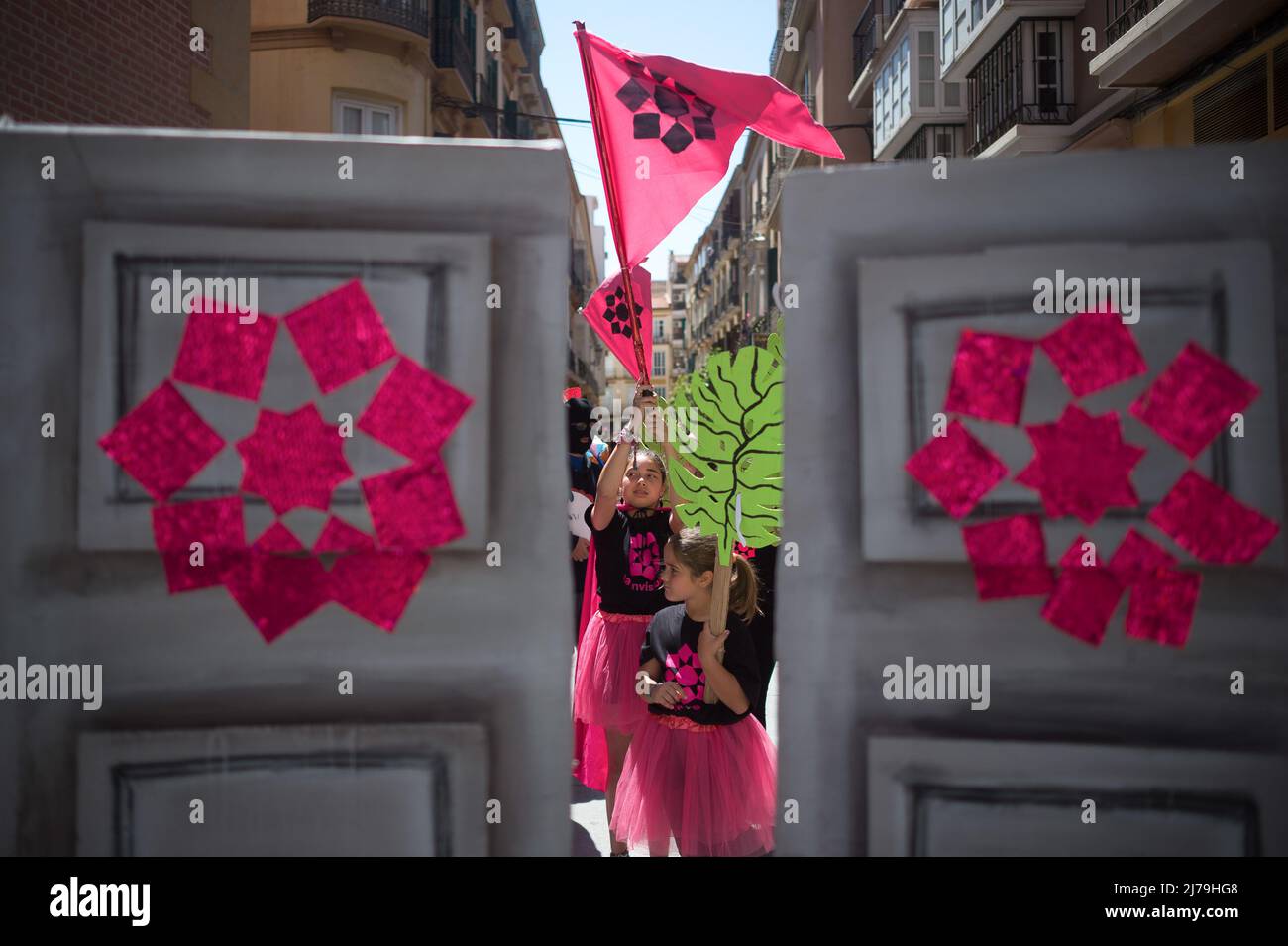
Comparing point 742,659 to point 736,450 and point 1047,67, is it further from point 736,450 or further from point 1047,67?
point 1047,67

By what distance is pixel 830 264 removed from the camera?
7.53 ft

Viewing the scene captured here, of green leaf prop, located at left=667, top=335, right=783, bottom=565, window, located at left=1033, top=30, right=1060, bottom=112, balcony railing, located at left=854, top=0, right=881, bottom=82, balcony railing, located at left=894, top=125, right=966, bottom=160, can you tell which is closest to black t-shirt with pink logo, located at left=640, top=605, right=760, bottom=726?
green leaf prop, located at left=667, top=335, right=783, bottom=565

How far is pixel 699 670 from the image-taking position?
333 centimetres

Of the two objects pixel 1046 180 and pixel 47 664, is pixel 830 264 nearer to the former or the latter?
pixel 1046 180

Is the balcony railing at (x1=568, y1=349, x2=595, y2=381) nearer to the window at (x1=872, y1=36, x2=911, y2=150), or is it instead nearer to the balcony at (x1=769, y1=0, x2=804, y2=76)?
the balcony at (x1=769, y1=0, x2=804, y2=76)

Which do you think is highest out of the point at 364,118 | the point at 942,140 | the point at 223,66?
the point at 942,140

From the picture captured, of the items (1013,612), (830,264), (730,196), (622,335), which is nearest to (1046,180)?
(830,264)

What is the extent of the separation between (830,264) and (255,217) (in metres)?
1.25

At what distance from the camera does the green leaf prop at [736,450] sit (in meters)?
2.81

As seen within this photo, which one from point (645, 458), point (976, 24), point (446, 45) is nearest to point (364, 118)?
point (446, 45)

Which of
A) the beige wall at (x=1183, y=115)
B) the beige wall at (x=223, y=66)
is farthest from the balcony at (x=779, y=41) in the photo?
the beige wall at (x=223, y=66)

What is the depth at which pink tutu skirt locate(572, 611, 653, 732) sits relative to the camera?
3906 mm

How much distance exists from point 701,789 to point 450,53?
1711 centimetres

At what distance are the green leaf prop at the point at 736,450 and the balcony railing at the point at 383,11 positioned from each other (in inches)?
573
